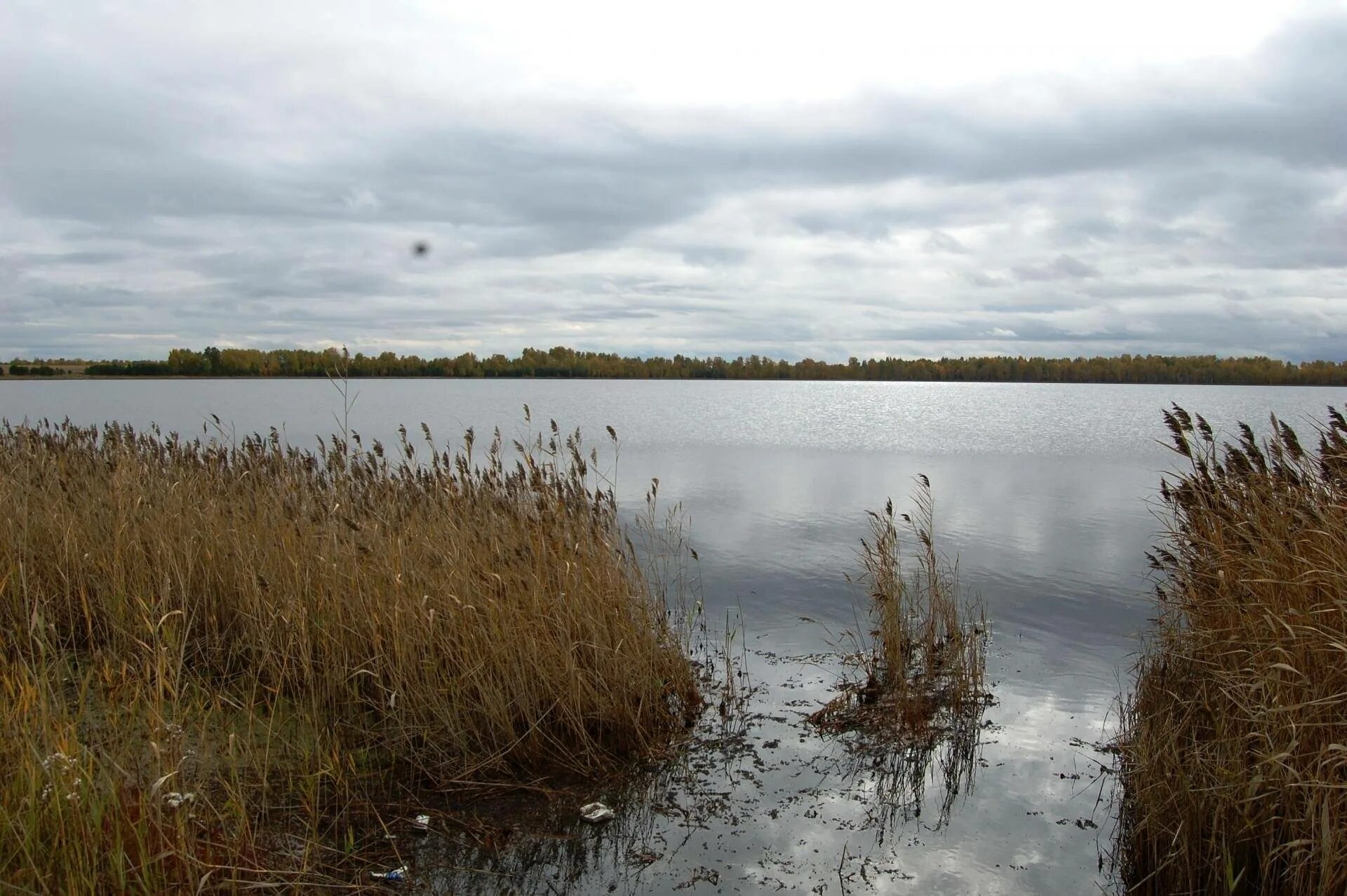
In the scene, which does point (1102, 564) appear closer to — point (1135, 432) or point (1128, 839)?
point (1128, 839)

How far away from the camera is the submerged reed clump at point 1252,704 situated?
3.72m

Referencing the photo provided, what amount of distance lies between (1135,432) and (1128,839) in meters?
36.2

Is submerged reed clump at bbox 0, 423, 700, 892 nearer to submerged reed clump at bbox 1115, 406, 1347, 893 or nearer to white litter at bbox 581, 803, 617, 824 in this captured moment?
white litter at bbox 581, 803, 617, 824

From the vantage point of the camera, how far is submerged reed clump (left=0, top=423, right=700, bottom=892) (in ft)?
11.2

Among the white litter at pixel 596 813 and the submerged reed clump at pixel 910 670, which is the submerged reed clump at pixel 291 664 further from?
the submerged reed clump at pixel 910 670

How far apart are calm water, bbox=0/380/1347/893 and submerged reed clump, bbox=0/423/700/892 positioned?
2.35 feet

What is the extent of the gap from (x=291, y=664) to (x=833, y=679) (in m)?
4.47

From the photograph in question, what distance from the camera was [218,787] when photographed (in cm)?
431

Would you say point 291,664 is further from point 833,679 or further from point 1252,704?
point 1252,704

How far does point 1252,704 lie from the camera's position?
4.51 m

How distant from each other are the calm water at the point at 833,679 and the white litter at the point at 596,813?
94 mm

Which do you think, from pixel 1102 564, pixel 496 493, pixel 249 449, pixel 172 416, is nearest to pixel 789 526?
pixel 1102 564

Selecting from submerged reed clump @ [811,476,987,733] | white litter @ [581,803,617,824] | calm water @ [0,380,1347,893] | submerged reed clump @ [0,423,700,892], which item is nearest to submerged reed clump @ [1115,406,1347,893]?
calm water @ [0,380,1347,893]

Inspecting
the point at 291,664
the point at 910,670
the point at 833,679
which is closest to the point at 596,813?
the point at 291,664
